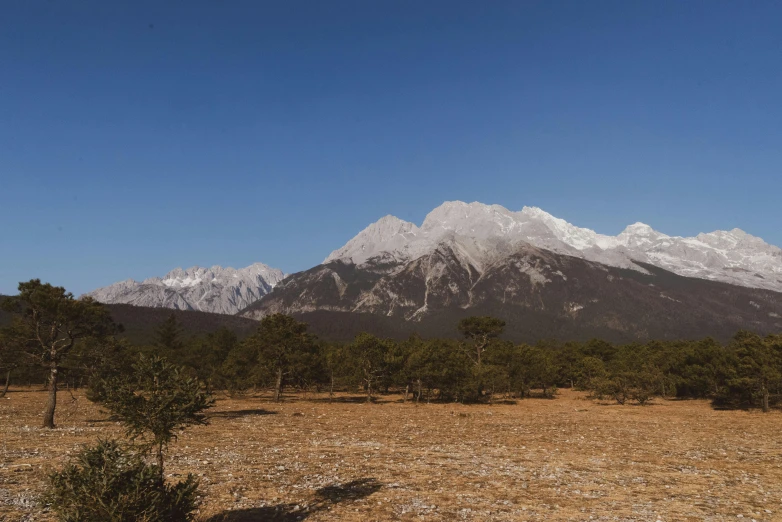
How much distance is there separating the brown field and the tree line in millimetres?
7187

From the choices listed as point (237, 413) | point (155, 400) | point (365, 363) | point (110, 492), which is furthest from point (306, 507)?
point (365, 363)

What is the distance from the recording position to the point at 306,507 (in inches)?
749

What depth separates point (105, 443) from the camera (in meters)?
13.5

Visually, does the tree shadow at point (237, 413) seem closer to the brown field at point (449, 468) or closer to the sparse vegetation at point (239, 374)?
the sparse vegetation at point (239, 374)

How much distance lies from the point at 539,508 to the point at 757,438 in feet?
108

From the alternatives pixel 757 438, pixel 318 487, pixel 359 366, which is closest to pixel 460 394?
pixel 359 366

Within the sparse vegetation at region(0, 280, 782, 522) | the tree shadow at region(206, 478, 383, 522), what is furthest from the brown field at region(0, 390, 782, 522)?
the sparse vegetation at region(0, 280, 782, 522)

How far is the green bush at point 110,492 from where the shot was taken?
12.4m

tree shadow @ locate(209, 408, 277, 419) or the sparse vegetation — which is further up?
the sparse vegetation

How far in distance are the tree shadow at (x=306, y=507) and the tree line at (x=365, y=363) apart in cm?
2838

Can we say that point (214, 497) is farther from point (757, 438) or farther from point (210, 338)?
point (210, 338)

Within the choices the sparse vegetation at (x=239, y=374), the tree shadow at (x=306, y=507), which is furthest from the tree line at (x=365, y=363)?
the tree shadow at (x=306, y=507)

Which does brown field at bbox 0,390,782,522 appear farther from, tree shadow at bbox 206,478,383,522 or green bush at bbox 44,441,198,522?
green bush at bbox 44,441,198,522

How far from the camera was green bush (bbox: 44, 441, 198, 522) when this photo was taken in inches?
486
